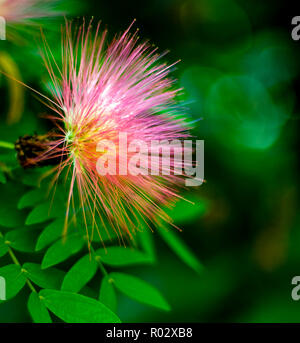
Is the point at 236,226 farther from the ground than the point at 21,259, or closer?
closer

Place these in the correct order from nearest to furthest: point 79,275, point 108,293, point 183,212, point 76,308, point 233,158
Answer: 1. point 76,308
2. point 79,275
3. point 108,293
4. point 183,212
5. point 233,158

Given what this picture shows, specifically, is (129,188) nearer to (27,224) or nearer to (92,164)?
(92,164)

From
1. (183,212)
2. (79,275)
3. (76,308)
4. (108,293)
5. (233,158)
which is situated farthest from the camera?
(233,158)

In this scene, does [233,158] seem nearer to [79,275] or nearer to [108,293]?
[108,293]

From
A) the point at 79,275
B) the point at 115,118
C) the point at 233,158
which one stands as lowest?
the point at 79,275

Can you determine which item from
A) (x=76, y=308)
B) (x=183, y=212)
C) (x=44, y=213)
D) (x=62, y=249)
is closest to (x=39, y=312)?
(x=76, y=308)
